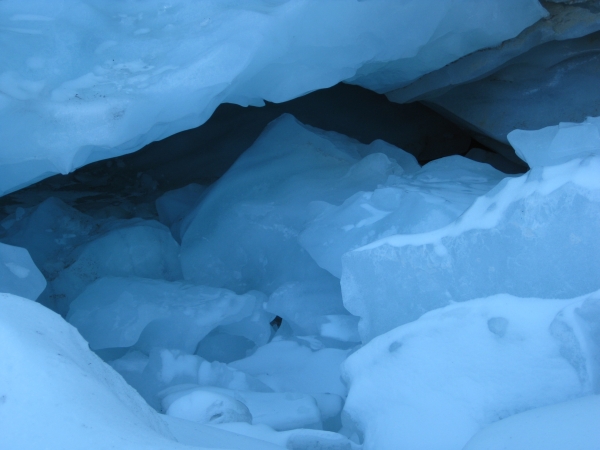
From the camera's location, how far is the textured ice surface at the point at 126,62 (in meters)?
1.22

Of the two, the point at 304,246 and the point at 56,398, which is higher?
the point at 56,398

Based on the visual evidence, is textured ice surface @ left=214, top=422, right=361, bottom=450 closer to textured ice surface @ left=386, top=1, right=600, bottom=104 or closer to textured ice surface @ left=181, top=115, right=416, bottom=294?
textured ice surface @ left=181, top=115, right=416, bottom=294

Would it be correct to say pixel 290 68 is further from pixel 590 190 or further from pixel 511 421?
pixel 511 421

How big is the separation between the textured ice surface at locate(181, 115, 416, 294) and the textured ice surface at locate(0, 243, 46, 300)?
53cm

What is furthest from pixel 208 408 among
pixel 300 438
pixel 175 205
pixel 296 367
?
pixel 175 205

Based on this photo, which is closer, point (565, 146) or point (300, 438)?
point (300, 438)

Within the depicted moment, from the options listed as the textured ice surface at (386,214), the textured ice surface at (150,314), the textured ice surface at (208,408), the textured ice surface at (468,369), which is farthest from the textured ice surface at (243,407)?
the textured ice surface at (386,214)

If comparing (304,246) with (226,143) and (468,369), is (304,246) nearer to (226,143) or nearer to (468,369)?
(468,369)

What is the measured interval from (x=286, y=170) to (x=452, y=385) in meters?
1.04

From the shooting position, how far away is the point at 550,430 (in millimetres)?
712

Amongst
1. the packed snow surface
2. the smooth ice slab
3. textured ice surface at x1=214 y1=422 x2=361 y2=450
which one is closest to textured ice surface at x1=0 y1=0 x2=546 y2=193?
the packed snow surface

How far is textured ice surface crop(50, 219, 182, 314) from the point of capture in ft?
5.85

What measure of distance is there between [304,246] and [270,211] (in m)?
0.25

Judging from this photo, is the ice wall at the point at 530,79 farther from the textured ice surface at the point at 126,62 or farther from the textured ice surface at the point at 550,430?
the textured ice surface at the point at 550,430
